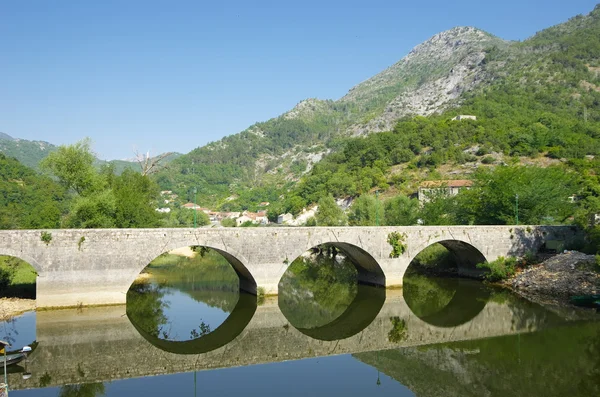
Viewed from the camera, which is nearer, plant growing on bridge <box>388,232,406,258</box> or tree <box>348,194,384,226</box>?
plant growing on bridge <box>388,232,406,258</box>

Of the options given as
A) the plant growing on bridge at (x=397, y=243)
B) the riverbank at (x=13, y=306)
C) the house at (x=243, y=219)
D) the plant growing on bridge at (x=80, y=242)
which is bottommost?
the riverbank at (x=13, y=306)

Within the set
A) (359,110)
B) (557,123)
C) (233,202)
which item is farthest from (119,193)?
(359,110)

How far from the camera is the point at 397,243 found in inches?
1139

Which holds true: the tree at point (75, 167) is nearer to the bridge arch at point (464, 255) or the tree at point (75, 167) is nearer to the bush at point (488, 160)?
the bridge arch at point (464, 255)

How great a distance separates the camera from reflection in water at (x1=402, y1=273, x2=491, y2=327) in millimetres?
25000

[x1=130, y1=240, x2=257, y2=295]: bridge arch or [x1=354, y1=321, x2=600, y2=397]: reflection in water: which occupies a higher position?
[x1=130, y1=240, x2=257, y2=295]: bridge arch

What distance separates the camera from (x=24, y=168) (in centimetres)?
8075

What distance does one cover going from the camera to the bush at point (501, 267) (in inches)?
1239

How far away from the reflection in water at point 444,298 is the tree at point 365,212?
11685mm

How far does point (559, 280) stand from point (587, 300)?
131 inches

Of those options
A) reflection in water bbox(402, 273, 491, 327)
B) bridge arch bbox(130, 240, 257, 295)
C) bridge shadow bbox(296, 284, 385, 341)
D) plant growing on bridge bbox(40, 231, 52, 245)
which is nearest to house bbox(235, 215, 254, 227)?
reflection in water bbox(402, 273, 491, 327)

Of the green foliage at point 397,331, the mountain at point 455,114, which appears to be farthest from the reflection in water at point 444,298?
the mountain at point 455,114

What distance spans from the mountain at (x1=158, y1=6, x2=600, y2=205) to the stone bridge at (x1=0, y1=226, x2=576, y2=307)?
138 feet

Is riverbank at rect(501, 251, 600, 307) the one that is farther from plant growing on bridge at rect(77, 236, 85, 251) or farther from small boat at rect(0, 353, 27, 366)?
small boat at rect(0, 353, 27, 366)
